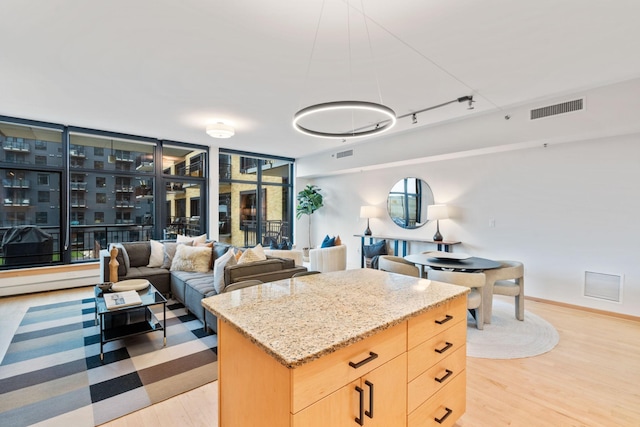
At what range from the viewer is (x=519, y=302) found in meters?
3.53

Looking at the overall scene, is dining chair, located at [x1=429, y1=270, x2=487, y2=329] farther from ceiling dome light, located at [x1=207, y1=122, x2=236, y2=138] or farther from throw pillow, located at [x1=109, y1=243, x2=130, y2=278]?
throw pillow, located at [x1=109, y1=243, x2=130, y2=278]

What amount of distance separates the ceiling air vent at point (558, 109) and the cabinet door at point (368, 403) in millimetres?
3926

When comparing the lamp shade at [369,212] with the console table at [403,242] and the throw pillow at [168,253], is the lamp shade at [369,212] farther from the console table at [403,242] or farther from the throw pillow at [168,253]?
the throw pillow at [168,253]

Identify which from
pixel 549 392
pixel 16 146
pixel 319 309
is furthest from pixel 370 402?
pixel 16 146

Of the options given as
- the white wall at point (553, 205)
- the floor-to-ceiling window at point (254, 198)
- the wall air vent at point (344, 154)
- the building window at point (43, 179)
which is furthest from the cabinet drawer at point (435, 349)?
the building window at point (43, 179)

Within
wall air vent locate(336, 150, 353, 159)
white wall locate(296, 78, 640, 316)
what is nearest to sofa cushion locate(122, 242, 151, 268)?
wall air vent locate(336, 150, 353, 159)

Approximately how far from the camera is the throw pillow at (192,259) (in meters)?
4.22

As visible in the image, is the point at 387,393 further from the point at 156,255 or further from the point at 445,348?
the point at 156,255

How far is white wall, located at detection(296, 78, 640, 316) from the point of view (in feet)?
11.9

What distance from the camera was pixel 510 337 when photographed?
121 inches

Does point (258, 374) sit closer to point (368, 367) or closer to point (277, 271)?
point (368, 367)

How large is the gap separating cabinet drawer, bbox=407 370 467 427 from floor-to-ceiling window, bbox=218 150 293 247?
5733mm

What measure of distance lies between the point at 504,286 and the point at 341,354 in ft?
10.4

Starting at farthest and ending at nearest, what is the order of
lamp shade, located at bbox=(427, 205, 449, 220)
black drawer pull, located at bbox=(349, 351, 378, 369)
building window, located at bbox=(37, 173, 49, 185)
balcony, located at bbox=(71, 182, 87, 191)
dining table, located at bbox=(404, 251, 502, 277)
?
balcony, located at bbox=(71, 182, 87, 191), lamp shade, located at bbox=(427, 205, 449, 220), building window, located at bbox=(37, 173, 49, 185), dining table, located at bbox=(404, 251, 502, 277), black drawer pull, located at bbox=(349, 351, 378, 369)
